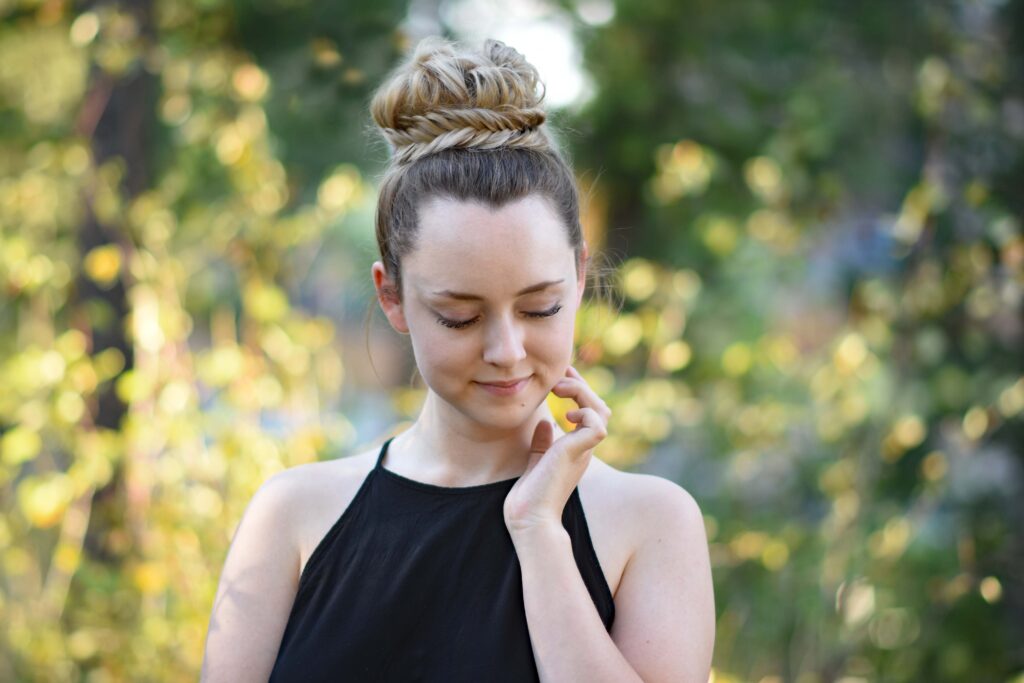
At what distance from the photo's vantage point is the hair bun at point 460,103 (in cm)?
157

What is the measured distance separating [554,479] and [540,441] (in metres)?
0.10

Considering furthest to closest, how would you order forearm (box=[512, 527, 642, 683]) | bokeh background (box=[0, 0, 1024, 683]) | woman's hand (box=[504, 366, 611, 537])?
1. bokeh background (box=[0, 0, 1024, 683])
2. woman's hand (box=[504, 366, 611, 537])
3. forearm (box=[512, 527, 642, 683])

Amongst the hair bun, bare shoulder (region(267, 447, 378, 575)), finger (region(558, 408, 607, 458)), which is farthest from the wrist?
the hair bun

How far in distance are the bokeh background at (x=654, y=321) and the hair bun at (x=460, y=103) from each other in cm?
147

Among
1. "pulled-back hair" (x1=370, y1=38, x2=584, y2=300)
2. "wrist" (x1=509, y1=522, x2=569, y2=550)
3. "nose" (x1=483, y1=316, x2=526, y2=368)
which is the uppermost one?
A: "pulled-back hair" (x1=370, y1=38, x2=584, y2=300)

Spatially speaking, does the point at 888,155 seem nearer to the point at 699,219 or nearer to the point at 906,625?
the point at 699,219

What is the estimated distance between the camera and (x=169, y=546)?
314 centimetres

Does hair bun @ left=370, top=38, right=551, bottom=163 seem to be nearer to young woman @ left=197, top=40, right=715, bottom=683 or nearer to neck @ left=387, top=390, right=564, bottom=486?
young woman @ left=197, top=40, right=715, bottom=683

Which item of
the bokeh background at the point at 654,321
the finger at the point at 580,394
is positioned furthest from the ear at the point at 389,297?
the bokeh background at the point at 654,321

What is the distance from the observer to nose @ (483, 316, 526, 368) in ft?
4.80

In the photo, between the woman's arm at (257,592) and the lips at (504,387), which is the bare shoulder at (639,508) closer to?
the lips at (504,387)

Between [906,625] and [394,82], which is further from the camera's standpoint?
[906,625]

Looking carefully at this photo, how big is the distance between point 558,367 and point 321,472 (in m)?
0.43

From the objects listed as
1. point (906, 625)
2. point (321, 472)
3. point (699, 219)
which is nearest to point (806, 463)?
point (906, 625)
